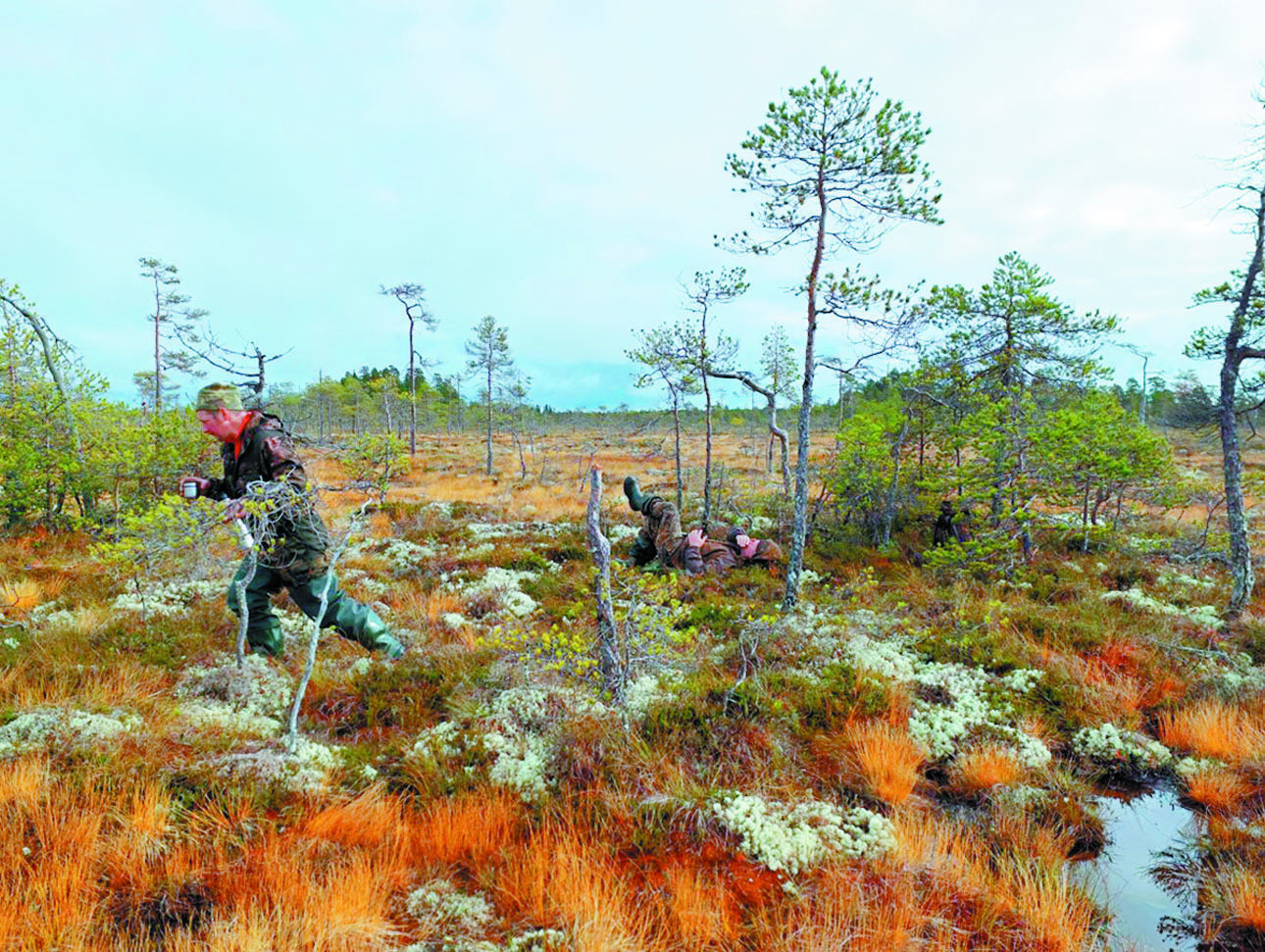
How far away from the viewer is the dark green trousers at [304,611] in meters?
5.48

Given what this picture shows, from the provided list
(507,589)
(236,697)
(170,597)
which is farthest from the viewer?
(507,589)

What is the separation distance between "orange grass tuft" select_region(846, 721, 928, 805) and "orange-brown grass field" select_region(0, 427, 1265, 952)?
0.07 feet

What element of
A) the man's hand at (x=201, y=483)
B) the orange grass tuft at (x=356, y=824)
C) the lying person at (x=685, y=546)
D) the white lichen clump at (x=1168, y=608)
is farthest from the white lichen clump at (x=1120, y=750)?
the man's hand at (x=201, y=483)

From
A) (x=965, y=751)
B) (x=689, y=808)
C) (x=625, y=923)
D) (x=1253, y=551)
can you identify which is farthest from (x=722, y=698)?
(x=1253, y=551)

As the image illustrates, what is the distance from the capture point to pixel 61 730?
12.1 ft

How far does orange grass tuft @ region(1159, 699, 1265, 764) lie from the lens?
4.36 m

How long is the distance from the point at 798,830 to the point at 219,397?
5.76 metres

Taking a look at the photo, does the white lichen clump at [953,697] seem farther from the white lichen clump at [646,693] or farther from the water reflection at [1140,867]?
the white lichen clump at [646,693]

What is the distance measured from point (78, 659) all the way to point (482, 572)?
4.97 m

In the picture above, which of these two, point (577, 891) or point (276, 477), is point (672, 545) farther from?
point (577, 891)

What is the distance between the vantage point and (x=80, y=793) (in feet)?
10.2

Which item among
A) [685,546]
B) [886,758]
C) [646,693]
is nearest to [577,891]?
[646,693]

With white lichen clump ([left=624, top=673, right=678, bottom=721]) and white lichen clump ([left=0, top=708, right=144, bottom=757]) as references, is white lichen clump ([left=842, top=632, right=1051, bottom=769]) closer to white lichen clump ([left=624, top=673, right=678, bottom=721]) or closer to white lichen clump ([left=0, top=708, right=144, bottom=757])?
white lichen clump ([left=624, top=673, right=678, bottom=721])

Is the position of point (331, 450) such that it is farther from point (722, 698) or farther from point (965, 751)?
point (965, 751)
